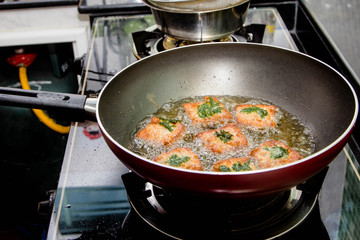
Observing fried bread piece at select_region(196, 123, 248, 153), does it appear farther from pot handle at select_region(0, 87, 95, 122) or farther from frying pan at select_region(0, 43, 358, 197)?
pot handle at select_region(0, 87, 95, 122)

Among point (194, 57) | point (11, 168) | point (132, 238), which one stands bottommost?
point (11, 168)

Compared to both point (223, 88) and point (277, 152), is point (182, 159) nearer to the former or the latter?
point (277, 152)

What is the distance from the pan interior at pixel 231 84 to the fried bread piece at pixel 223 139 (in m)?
0.26

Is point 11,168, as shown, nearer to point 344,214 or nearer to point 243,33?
point 243,33

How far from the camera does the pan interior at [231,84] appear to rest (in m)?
1.19

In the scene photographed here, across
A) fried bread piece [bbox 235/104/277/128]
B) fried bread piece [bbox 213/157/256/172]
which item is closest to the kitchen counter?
fried bread piece [bbox 235/104/277/128]

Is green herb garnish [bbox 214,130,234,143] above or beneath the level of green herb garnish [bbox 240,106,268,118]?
beneath

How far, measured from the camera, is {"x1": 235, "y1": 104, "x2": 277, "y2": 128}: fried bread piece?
126 cm

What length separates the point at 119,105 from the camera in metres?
1.24

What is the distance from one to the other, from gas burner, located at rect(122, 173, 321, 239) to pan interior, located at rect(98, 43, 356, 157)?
0.23m

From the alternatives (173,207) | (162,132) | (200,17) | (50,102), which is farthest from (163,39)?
(173,207)

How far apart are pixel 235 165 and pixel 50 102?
56cm

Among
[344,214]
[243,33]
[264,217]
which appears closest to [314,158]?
[264,217]

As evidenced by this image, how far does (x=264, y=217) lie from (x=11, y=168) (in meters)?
2.13
